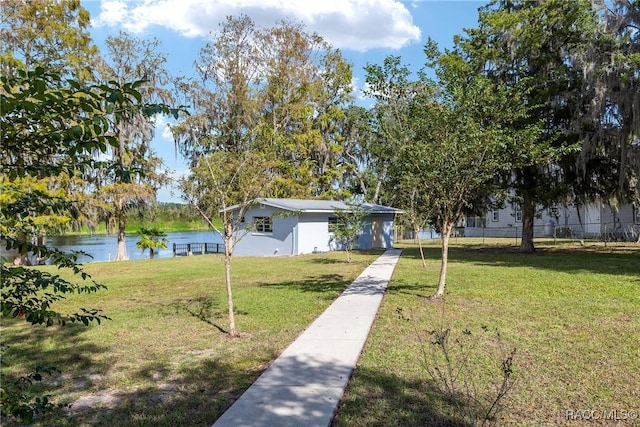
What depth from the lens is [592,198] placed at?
62.1 feet

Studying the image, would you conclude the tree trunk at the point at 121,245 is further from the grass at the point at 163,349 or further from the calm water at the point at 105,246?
the grass at the point at 163,349

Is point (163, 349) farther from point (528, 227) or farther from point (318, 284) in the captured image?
point (528, 227)

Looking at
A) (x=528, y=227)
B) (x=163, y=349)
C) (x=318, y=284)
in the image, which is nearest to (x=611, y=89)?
(x=528, y=227)

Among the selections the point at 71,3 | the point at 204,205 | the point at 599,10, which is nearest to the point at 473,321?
the point at 204,205

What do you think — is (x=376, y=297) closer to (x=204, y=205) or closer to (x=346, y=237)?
(x=204, y=205)

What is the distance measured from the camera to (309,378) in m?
4.38

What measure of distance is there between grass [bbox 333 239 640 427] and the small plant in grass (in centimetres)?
3

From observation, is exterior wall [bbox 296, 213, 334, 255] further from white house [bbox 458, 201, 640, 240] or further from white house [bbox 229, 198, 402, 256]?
white house [bbox 458, 201, 640, 240]

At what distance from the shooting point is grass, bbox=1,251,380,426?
154 inches

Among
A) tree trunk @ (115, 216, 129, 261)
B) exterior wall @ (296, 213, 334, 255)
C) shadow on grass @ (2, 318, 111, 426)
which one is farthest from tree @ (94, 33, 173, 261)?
shadow on grass @ (2, 318, 111, 426)

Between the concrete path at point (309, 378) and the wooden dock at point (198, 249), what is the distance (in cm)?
2091

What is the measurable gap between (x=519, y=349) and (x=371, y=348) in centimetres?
172

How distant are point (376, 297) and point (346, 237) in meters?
9.58

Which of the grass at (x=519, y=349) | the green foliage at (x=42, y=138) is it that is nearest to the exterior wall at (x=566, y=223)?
the grass at (x=519, y=349)
